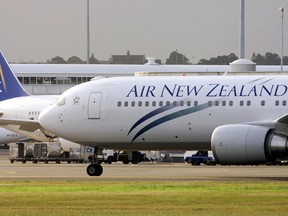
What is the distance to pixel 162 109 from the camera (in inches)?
1570

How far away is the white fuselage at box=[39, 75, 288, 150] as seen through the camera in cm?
Result: 3881

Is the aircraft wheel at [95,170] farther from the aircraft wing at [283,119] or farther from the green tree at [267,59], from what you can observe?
the green tree at [267,59]

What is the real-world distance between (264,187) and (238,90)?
8027 mm

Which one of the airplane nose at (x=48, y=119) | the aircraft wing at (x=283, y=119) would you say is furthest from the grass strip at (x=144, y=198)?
the airplane nose at (x=48, y=119)

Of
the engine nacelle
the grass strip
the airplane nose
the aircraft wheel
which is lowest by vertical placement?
the aircraft wheel

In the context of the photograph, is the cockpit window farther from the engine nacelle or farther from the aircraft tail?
the aircraft tail

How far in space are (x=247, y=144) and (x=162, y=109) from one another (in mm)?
4346

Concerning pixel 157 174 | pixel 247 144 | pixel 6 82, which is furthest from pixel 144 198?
pixel 6 82

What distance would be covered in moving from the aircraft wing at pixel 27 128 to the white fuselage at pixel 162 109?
41.9 feet

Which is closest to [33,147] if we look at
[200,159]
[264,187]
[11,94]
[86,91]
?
[11,94]

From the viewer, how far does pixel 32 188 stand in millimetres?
31953

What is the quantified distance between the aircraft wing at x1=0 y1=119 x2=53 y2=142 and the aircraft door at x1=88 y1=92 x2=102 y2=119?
1311cm

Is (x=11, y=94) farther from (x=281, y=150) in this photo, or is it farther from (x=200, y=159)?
(x=281, y=150)

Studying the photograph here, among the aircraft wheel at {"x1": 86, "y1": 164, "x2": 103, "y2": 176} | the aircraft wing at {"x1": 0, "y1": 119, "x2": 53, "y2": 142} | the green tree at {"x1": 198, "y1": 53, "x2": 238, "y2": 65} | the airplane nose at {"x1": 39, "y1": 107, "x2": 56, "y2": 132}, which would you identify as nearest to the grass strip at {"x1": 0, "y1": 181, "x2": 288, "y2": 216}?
the aircraft wheel at {"x1": 86, "y1": 164, "x2": 103, "y2": 176}
